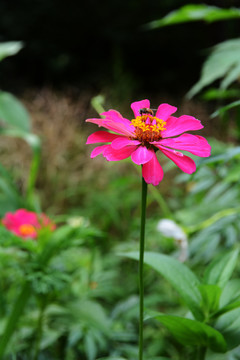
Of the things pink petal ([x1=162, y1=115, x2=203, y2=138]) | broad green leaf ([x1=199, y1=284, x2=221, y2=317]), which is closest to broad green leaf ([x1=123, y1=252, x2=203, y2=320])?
broad green leaf ([x1=199, y1=284, x2=221, y2=317])

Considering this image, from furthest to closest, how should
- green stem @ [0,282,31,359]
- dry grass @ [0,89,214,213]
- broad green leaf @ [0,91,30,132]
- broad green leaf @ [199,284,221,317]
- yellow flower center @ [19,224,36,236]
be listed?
dry grass @ [0,89,214,213]
broad green leaf @ [0,91,30,132]
yellow flower center @ [19,224,36,236]
green stem @ [0,282,31,359]
broad green leaf @ [199,284,221,317]

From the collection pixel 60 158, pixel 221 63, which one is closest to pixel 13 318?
pixel 221 63

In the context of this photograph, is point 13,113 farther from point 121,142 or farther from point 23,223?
point 121,142

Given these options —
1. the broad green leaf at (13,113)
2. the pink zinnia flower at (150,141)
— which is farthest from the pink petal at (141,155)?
the broad green leaf at (13,113)

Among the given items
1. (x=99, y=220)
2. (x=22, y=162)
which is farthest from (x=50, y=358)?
(x=22, y=162)

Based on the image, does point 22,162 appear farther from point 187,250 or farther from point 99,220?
point 187,250

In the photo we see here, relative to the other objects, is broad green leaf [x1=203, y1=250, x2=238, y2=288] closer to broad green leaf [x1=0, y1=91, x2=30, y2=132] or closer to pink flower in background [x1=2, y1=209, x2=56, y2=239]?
pink flower in background [x1=2, y1=209, x2=56, y2=239]
